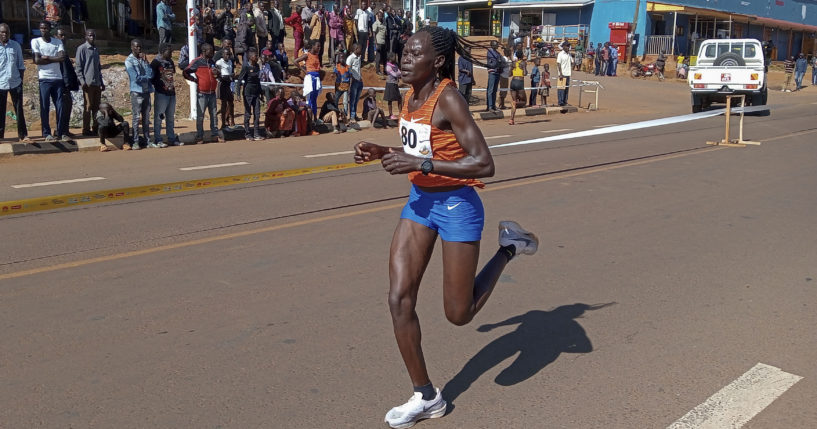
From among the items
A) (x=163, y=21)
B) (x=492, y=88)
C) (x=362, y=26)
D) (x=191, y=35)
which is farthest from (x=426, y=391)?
(x=362, y=26)

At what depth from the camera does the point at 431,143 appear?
11.7 feet

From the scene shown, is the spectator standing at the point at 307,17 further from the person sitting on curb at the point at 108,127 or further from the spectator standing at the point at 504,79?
the person sitting on curb at the point at 108,127

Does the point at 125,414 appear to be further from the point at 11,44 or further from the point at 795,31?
the point at 795,31

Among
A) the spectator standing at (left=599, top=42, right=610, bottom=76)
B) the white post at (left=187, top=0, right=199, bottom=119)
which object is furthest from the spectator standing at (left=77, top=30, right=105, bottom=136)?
the spectator standing at (left=599, top=42, right=610, bottom=76)

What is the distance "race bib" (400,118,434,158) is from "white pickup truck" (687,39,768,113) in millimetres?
21379

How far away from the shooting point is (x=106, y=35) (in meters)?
23.0

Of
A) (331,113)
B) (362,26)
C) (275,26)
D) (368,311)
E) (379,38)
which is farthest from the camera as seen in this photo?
(362,26)

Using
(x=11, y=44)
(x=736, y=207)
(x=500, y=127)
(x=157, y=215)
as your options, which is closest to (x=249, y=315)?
(x=157, y=215)

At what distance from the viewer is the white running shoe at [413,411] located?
345cm

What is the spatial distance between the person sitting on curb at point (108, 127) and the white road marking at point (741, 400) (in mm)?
11832

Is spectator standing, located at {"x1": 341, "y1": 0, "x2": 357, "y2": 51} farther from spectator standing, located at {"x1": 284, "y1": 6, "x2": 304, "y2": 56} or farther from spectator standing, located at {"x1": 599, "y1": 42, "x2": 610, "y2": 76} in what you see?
spectator standing, located at {"x1": 599, "y1": 42, "x2": 610, "y2": 76}

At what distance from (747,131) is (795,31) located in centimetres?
5197

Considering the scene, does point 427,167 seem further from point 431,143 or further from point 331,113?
point 331,113

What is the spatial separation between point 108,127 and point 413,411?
1149cm
